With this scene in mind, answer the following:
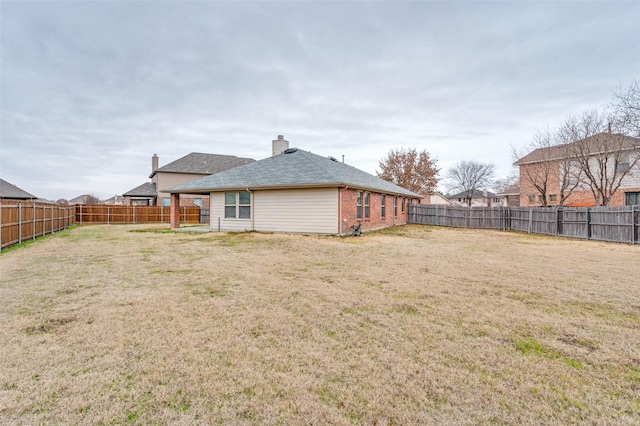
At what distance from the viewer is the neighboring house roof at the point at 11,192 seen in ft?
89.7

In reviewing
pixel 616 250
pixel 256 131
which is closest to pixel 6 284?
pixel 616 250

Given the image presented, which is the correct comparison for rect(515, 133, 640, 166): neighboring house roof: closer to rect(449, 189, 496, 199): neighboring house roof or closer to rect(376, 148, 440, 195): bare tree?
rect(376, 148, 440, 195): bare tree

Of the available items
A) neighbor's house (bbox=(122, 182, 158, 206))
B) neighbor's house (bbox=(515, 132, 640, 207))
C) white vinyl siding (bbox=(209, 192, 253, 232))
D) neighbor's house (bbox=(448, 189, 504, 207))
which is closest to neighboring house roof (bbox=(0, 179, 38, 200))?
neighbor's house (bbox=(122, 182, 158, 206))

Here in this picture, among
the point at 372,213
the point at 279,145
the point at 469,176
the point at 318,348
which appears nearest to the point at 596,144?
the point at 372,213

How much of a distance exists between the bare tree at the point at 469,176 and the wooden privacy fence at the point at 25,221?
45767 mm

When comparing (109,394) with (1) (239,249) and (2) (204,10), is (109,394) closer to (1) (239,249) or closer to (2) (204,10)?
(1) (239,249)

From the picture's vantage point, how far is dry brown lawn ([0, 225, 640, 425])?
205 cm

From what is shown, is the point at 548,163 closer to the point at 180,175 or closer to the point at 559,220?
the point at 559,220

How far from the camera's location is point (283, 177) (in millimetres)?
14242

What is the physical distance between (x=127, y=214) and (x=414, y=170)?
33489 millimetres

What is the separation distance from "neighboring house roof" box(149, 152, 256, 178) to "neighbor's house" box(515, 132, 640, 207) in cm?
3018

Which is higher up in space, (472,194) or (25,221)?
(472,194)

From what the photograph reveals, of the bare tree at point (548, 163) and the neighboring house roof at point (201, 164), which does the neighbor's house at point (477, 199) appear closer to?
the bare tree at point (548, 163)

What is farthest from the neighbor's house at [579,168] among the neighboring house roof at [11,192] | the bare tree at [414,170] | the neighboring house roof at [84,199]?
the neighboring house roof at [84,199]
